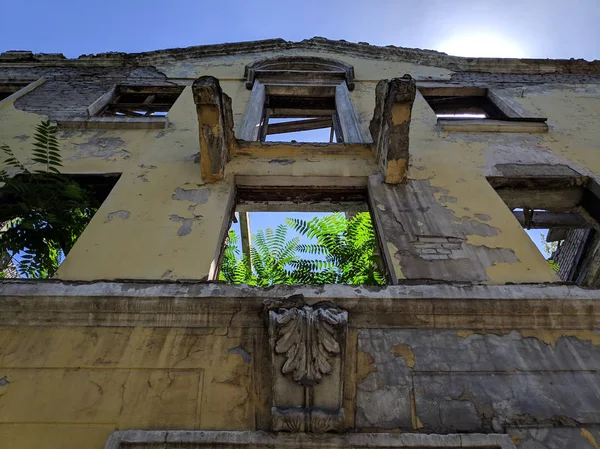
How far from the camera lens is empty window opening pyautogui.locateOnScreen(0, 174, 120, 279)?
4.40 m

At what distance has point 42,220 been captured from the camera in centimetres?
450

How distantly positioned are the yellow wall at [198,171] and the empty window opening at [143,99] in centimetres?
78

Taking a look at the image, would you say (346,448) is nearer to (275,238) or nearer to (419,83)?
(275,238)

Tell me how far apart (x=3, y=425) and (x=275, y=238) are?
202 inches

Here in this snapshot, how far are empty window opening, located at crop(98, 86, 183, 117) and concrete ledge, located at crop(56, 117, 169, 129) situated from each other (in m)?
1.88

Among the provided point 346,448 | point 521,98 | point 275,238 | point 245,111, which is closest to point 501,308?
point 346,448

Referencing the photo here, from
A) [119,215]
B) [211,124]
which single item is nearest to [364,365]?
[119,215]

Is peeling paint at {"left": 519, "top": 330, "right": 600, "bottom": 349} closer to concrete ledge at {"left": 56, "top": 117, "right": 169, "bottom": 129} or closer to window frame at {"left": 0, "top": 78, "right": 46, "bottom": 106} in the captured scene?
concrete ledge at {"left": 56, "top": 117, "right": 169, "bottom": 129}

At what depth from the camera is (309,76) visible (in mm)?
8578

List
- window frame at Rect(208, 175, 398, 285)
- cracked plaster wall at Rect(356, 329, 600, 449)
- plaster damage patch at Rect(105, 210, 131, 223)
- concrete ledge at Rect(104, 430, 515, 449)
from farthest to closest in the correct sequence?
window frame at Rect(208, 175, 398, 285) → plaster damage patch at Rect(105, 210, 131, 223) → cracked plaster wall at Rect(356, 329, 600, 449) → concrete ledge at Rect(104, 430, 515, 449)

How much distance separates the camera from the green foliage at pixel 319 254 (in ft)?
22.8

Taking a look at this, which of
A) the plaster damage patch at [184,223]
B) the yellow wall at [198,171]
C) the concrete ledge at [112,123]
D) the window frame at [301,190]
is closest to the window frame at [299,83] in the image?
the yellow wall at [198,171]

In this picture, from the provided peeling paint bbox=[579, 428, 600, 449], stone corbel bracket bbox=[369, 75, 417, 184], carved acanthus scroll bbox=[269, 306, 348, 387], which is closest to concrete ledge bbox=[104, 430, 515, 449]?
carved acanthus scroll bbox=[269, 306, 348, 387]

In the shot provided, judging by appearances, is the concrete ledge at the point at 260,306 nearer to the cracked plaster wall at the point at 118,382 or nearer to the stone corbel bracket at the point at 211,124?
the cracked plaster wall at the point at 118,382
